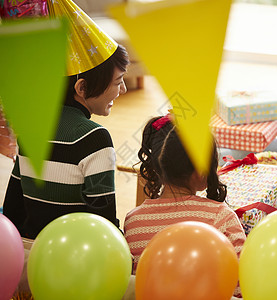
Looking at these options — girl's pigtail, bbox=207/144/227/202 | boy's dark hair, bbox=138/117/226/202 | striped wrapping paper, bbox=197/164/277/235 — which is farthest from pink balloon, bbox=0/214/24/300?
striped wrapping paper, bbox=197/164/277/235

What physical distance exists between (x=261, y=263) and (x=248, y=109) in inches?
64.0

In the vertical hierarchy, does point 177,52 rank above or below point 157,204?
above

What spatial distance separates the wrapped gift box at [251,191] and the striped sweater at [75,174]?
461 millimetres

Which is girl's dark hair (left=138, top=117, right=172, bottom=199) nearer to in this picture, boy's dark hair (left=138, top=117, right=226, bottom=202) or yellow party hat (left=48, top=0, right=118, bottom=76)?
boy's dark hair (left=138, top=117, right=226, bottom=202)

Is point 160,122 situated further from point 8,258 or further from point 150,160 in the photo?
point 8,258

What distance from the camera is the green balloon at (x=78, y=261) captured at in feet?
2.47

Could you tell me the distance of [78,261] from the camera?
75 cm

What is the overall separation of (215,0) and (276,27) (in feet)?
15.9

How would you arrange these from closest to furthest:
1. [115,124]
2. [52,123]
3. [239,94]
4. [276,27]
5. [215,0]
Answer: [215,0]
[52,123]
[239,94]
[115,124]
[276,27]

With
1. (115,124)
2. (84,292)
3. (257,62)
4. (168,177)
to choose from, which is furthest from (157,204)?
(257,62)

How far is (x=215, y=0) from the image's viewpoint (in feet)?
1.92

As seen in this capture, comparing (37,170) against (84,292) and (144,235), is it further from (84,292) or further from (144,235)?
(144,235)

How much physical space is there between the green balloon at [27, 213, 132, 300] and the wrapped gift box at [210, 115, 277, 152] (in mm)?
1441

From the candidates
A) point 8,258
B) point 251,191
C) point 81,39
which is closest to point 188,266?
point 8,258
